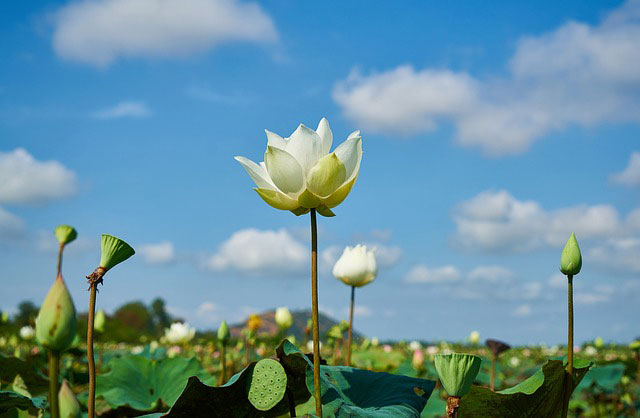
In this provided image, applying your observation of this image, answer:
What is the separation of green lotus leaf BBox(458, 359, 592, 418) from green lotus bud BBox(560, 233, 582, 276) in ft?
0.64

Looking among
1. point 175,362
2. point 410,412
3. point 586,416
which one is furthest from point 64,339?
point 586,416

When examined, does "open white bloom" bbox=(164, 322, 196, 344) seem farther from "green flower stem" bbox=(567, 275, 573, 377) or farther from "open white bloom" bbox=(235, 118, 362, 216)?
"green flower stem" bbox=(567, 275, 573, 377)

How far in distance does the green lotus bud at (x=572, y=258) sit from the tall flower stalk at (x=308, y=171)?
1.57ft

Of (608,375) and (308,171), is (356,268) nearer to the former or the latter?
(308,171)

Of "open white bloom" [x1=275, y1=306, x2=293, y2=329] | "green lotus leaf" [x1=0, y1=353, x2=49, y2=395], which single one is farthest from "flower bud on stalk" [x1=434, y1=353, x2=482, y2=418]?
"open white bloom" [x1=275, y1=306, x2=293, y2=329]

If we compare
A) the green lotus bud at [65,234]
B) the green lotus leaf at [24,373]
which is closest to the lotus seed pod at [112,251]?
the green lotus bud at [65,234]

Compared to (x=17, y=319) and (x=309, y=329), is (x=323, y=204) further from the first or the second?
(x=17, y=319)

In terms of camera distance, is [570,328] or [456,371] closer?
[456,371]

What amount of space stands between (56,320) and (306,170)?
54 centimetres

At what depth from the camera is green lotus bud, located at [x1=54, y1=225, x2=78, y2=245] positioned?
1281mm

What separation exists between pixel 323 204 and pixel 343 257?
112 centimetres

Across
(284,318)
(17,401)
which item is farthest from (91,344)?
(284,318)

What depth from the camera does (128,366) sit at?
2.22 meters

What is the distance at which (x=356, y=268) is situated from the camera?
2.32 metres
